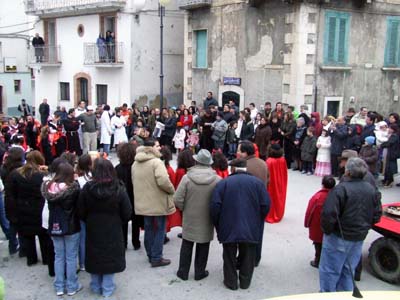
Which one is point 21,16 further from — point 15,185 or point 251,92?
point 15,185

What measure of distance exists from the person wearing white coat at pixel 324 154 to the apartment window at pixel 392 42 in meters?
6.85

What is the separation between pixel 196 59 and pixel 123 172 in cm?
1333

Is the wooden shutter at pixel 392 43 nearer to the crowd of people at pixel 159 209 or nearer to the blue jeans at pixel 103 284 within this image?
the crowd of people at pixel 159 209

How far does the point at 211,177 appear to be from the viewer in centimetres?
577

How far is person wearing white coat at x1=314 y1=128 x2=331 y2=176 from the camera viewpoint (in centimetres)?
1222

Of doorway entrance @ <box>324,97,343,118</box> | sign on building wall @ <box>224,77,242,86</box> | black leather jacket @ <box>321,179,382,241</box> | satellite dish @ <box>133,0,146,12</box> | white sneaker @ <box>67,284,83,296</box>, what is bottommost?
white sneaker @ <box>67,284,83,296</box>

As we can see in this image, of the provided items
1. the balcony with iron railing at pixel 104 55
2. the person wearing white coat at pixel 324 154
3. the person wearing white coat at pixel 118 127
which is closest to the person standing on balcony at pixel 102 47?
the balcony with iron railing at pixel 104 55

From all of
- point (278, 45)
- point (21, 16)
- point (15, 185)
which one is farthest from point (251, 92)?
point (21, 16)

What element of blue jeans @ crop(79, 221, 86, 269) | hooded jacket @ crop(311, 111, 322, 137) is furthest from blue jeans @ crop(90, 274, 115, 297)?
hooded jacket @ crop(311, 111, 322, 137)

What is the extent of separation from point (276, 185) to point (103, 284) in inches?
155

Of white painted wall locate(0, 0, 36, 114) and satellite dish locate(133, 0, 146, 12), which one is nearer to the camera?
satellite dish locate(133, 0, 146, 12)

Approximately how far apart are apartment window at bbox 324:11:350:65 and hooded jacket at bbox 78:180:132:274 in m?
12.3

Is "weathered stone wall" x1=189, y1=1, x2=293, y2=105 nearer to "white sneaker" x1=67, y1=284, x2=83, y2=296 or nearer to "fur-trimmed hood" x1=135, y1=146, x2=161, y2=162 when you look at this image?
"fur-trimmed hood" x1=135, y1=146, x2=161, y2=162

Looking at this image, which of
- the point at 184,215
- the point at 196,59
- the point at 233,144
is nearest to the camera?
the point at 184,215
